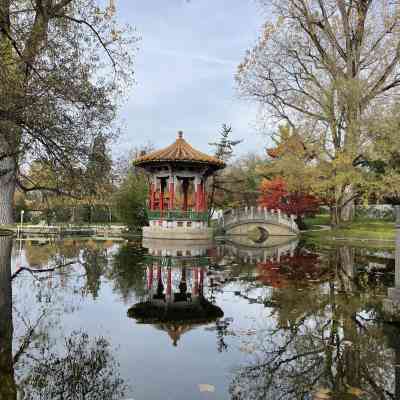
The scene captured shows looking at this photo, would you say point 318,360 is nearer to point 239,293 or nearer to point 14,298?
point 239,293

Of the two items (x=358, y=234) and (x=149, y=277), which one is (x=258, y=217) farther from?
(x=149, y=277)

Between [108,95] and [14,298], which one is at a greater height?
[108,95]

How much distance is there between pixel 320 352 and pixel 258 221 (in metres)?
24.4

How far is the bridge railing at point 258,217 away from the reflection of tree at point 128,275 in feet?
50.5

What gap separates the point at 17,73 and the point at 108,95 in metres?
2.25

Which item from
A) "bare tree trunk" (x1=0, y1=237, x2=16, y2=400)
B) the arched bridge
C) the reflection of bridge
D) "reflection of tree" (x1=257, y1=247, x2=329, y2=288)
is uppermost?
the arched bridge

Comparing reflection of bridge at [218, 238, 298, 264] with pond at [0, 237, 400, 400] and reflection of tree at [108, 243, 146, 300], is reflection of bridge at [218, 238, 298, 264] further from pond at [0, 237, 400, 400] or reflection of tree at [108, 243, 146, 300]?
pond at [0, 237, 400, 400]

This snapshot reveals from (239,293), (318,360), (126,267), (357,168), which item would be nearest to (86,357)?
(318,360)

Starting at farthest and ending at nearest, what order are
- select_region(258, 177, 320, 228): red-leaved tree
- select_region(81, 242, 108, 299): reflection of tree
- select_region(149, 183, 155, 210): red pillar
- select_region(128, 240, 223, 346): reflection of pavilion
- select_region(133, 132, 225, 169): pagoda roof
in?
select_region(258, 177, 320, 228): red-leaved tree → select_region(149, 183, 155, 210): red pillar → select_region(133, 132, 225, 169): pagoda roof → select_region(81, 242, 108, 299): reflection of tree → select_region(128, 240, 223, 346): reflection of pavilion

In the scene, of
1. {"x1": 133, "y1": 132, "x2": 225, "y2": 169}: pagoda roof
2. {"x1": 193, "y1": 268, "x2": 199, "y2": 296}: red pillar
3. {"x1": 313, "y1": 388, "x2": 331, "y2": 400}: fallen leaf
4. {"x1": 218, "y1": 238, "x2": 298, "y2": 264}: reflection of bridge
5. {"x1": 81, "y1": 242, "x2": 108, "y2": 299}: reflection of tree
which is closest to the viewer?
{"x1": 313, "y1": 388, "x2": 331, "y2": 400}: fallen leaf

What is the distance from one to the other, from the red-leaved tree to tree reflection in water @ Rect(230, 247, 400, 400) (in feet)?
78.0

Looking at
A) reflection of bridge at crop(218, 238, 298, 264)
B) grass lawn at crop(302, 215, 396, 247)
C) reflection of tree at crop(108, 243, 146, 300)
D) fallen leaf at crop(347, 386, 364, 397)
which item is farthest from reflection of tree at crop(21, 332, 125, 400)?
grass lawn at crop(302, 215, 396, 247)

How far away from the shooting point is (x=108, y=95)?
722 centimetres

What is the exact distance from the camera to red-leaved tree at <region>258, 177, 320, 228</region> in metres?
30.6
